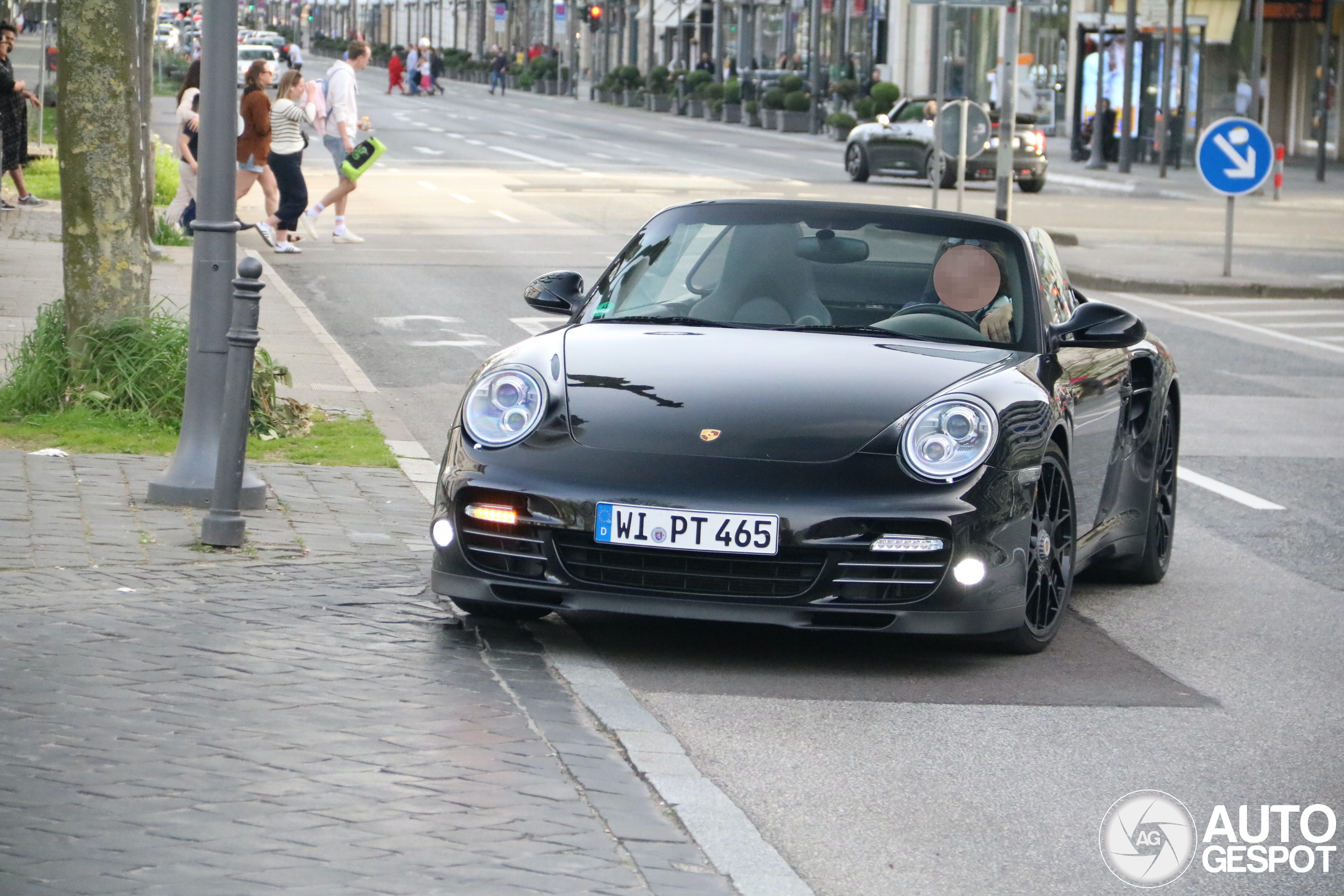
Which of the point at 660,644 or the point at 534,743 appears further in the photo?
the point at 660,644

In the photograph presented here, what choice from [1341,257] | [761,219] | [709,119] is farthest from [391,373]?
[709,119]

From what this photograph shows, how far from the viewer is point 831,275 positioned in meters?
6.91

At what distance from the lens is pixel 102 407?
31.7ft

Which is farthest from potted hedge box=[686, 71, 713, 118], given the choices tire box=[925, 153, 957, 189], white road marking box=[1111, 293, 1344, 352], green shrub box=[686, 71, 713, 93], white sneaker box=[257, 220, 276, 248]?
white road marking box=[1111, 293, 1344, 352]

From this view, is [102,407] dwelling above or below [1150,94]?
below

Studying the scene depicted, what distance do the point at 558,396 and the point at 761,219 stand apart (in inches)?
51.6

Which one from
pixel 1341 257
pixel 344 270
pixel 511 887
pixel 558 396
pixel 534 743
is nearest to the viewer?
pixel 511 887

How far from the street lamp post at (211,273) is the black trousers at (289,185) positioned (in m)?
11.4

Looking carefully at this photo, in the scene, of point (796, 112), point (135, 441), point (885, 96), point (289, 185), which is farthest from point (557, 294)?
point (796, 112)

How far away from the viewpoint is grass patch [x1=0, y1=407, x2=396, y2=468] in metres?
9.14

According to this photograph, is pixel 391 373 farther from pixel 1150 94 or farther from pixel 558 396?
pixel 1150 94

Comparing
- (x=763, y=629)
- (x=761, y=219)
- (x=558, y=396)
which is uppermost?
(x=761, y=219)

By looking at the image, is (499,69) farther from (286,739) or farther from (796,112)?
(286,739)

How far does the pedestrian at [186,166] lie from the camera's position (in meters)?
19.3
